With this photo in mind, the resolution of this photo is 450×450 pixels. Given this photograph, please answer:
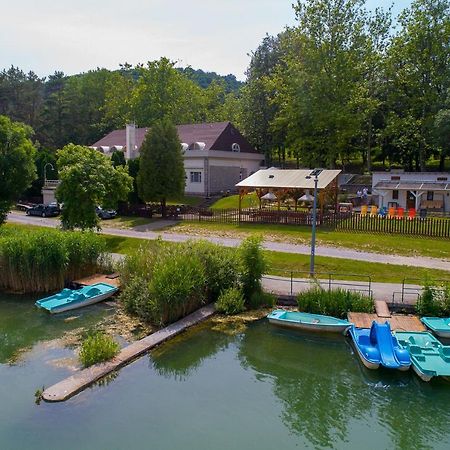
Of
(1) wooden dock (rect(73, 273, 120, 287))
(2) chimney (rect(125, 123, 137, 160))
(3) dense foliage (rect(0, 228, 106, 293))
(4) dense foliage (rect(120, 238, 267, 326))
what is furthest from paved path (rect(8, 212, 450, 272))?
(2) chimney (rect(125, 123, 137, 160))

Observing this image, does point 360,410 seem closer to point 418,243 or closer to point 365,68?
point 418,243

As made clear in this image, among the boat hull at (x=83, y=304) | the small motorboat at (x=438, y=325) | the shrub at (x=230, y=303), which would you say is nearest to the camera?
the small motorboat at (x=438, y=325)

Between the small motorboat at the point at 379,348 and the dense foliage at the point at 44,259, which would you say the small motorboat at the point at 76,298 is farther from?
the small motorboat at the point at 379,348

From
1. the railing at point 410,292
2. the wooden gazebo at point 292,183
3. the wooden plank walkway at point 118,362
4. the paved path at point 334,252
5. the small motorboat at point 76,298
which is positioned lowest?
the wooden plank walkway at point 118,362

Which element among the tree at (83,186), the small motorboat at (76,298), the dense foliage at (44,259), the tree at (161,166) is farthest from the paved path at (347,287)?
the tree at (161,166)

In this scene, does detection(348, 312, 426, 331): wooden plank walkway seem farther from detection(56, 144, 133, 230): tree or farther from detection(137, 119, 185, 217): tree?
detection(137, 119, 185, 217): tree

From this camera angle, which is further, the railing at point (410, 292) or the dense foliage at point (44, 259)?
the dense foliage at point (44, 259)
